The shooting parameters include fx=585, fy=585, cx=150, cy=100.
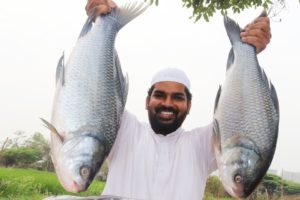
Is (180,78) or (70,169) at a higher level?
(180,78)

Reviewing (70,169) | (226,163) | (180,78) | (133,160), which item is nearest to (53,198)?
(70,169)

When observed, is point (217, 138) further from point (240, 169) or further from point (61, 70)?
point (61, 70)

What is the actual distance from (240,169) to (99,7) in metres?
0.98

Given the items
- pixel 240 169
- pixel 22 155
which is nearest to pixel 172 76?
pixel 240 169

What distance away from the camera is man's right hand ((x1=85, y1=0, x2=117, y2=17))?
8.59 ft

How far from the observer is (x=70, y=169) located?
6.91 feet

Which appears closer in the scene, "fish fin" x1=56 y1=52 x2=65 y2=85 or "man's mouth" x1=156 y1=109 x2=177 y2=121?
"fish fin" x1=56 y1=52 x2=65 y2=85

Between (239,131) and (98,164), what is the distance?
22.5 inches

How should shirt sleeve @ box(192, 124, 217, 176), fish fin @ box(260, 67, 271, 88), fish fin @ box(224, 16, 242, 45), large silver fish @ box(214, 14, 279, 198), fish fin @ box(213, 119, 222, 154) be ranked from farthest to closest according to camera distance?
1. shirt sleeve @ box(192, 124, 217, 176)
2. fish fin @ box(224, 16, 242, 45)
3. fish fin @ box(260, 67, 271, 88)
4. fish fin @ box(213, 119, 222, 154)
5. large silver fish @ box(214, 14, 279, 198)

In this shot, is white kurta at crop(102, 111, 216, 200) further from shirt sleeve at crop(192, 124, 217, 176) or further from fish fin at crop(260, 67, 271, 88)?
fish fin at crop(260, 67, 271, 88)

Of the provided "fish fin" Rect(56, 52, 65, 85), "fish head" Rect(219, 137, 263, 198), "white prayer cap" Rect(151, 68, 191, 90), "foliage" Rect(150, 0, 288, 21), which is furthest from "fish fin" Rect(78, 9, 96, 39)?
"foliage" Rect(150, 0, 288, 21)

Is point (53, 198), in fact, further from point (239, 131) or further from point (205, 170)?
point (205, 170)

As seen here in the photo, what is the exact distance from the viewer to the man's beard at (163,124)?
2609 millimetres

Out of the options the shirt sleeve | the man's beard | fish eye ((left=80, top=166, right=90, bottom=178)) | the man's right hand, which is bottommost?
fish eye ((left=80, top=166, right=90, bottom=178))
